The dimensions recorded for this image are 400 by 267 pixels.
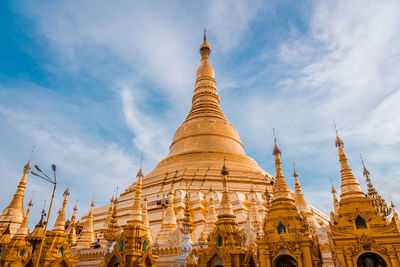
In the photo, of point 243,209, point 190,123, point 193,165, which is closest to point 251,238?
point 243,209

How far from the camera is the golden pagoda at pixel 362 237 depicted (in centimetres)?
910

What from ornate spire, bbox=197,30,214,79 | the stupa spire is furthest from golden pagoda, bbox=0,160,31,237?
ornate spire, bbox=197,30,214,79

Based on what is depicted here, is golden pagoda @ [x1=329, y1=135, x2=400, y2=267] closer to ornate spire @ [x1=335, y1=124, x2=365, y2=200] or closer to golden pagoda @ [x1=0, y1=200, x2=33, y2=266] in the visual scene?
ornate spire @ [x1=335, y1=124, x2=365, y2=200]

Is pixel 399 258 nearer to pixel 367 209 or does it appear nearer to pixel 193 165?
pixel 367 209

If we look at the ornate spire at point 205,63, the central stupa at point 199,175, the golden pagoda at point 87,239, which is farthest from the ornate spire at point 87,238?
the ornate spire at point 205,63

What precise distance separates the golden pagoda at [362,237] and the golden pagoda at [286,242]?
3.71ft

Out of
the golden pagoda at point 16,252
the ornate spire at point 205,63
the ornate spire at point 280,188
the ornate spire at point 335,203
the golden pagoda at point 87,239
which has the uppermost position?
the ornate spire at point 205,63

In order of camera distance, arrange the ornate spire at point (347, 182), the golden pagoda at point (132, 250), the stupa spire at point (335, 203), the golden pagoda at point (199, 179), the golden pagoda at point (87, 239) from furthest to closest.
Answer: the golden pagoda at point (87, 239) < the golden pagoda at point (199, 179) < the stupa spire at point (335, 203) < the ornate spire at point (347, 182) < the golden pagoda at point (132, 250)

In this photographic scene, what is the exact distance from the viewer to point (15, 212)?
21.0m

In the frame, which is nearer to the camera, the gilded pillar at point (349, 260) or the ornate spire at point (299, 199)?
the gilded pillar at point (349, 260)

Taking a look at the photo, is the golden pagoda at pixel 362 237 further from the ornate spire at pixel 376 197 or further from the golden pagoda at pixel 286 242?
the ornate spire at pixel 376 197

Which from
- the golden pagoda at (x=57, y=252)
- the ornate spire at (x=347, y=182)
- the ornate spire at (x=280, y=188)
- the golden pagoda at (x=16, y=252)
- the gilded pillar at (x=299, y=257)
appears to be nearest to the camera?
the gilded pillar at (x=299, y=257)

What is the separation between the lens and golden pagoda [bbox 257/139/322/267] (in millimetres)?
8648

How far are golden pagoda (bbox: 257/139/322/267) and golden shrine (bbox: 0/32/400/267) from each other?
0.03 metres
